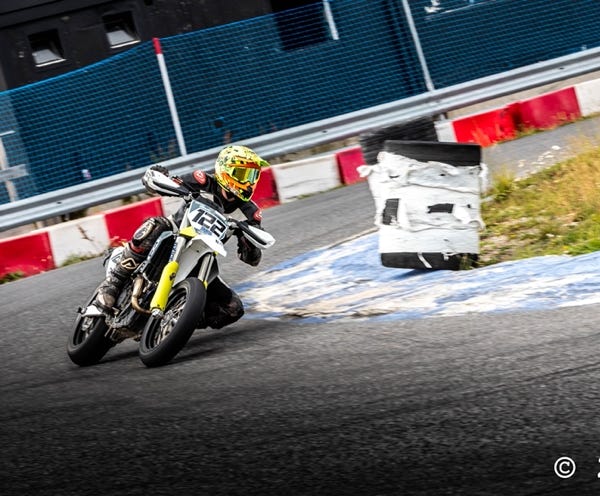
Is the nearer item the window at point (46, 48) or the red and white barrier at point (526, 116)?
the red and white barrier at point (526, 116)

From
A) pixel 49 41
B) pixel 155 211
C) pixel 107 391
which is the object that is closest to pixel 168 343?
pixel 107 391

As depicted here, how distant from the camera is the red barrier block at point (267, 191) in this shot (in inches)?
515

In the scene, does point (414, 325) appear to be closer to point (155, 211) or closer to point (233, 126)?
point (155, 211)

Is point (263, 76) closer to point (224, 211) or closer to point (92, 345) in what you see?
point (224, 211)

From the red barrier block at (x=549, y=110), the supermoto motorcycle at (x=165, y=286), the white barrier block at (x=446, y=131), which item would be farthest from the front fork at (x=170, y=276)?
the red barrier block at (x=549, y=110)

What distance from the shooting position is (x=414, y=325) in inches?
254

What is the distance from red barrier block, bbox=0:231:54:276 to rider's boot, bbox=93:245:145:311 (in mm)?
5134

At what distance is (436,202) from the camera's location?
772 cm

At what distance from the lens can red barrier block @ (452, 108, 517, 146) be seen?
13750 mm

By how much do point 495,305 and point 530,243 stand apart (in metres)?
1.69

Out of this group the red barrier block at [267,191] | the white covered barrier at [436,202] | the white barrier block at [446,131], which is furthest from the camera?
the white barrier block at [446,131]

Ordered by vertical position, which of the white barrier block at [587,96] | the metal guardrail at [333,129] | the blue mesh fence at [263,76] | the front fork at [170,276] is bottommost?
the front fork at [170,276]

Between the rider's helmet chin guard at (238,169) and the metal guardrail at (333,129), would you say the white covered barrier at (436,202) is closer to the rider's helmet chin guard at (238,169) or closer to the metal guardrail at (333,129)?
the rider's helmet chin guard at (238,169)

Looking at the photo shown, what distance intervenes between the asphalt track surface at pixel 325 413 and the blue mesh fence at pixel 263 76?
5.82m
